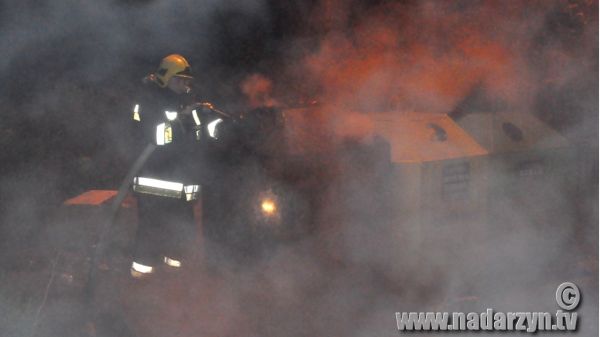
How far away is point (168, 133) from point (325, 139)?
1.94 m

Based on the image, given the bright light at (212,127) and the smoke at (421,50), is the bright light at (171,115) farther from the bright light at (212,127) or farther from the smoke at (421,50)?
the smoke at (421,50)

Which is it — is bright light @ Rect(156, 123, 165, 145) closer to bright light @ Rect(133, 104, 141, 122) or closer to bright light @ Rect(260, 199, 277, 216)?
bright light @ Rect(133, 104, 141, 122)

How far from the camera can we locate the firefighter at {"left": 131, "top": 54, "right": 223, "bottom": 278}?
14.1ft

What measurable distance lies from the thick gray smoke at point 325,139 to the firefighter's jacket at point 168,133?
3.40 ft

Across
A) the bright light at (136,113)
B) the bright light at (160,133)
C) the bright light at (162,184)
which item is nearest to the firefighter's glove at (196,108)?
the bright light at (160,133)

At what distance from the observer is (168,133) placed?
423cm

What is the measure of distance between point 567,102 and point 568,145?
919 millimetres

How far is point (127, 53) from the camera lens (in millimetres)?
5641

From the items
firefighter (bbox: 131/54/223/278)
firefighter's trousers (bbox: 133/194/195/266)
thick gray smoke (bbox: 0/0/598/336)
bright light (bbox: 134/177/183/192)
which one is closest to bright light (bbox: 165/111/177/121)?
firefighter (bbox: 131/54/223/278)

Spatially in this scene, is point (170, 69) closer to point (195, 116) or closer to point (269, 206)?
point (195, 116)

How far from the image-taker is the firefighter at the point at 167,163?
4.29m

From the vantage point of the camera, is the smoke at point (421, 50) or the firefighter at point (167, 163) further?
the smoke at point (421, 50)

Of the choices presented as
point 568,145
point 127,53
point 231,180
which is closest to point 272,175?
point 231,180
